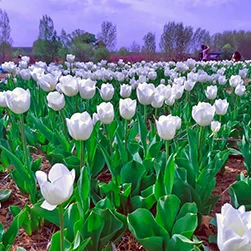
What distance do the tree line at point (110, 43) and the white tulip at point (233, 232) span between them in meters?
13.8

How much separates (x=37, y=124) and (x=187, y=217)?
136cm

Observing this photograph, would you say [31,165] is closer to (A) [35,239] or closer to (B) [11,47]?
(A) [35,239]

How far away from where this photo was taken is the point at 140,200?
1416 mm

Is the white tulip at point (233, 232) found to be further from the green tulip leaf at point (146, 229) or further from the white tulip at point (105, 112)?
the white tulip at point (105, 112)

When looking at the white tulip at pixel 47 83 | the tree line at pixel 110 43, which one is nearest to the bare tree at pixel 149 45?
the tree line at pixel 110 43

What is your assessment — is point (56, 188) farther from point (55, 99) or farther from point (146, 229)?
point (55, 99)

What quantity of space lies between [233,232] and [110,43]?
961 inches

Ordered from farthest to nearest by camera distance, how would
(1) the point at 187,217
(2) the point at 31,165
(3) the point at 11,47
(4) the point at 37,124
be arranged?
(3) the point at 11,47 < (4) the point at 37,124 < (2) the point at 31,165 < (1) the point at 187,217

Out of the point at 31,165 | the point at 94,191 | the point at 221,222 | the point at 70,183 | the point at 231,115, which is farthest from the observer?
the point at 231,115

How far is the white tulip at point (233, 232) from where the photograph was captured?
26.1 inches

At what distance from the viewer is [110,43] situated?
2433cm

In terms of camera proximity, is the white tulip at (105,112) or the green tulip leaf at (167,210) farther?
the white tulip at (105,112)

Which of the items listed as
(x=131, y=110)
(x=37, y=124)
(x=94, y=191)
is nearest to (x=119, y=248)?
(x=94, y=191)

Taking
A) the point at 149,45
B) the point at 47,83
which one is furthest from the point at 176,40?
the point at 47,83
